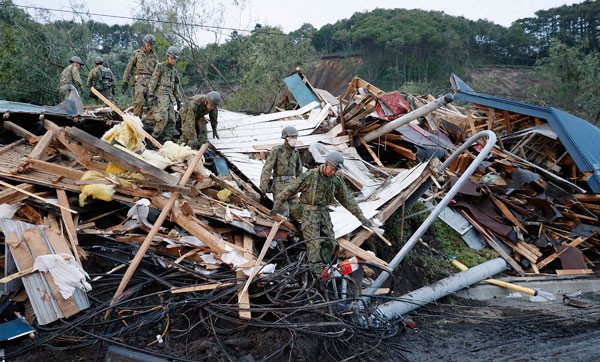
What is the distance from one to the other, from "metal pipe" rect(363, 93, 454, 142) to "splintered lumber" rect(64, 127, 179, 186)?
589cm

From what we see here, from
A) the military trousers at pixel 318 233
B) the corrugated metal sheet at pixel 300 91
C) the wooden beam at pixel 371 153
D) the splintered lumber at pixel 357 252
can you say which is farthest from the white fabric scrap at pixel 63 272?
the corrugated metal sheet at pixel 300 91

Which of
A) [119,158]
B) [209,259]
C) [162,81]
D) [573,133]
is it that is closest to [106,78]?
[162,81]

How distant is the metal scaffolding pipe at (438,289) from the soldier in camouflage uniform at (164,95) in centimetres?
542

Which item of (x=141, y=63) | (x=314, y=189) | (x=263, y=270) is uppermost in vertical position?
(x=141, y=63)

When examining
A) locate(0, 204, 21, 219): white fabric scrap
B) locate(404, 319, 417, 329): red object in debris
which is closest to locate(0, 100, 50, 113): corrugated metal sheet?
locate(0, 204, 21, 219): white fabric scrap

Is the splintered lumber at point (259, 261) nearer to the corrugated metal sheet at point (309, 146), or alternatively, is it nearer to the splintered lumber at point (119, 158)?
the corrugated metal sheet at point (309, 146)

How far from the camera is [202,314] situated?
228 inches

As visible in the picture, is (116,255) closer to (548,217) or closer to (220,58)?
(548,217)

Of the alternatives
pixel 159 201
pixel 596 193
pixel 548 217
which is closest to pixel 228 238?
pixel 159 201

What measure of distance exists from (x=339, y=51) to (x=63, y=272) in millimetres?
34925

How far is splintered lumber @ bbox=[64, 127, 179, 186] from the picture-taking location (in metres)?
6.91

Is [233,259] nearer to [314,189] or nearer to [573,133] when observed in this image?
[314,189]

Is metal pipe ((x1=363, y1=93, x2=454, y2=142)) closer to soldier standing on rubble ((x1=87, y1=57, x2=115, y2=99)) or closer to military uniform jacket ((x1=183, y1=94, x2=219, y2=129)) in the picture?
military uniform jacket ((x1=183, y1=94, x2=219, y2=129))

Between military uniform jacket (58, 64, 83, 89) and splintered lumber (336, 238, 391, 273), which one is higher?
military uniform jacket (58, 64, 83, 89)
